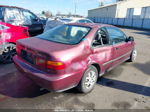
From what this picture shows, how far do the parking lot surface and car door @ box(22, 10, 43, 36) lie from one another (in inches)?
122

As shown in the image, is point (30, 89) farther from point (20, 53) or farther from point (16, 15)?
point (16, 15)

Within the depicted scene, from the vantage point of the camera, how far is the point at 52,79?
216 centimetres

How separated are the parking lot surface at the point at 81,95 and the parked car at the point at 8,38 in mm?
764

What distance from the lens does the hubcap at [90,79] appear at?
9.22 ft

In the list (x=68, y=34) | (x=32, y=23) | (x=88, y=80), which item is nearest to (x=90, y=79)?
(x=88, y=80)

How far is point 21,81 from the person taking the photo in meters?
3.31

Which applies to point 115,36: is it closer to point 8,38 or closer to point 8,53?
point 8,38

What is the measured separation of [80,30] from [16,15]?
374 centimetres

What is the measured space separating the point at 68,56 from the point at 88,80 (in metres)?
0.92

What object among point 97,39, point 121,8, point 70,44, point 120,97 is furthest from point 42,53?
point 121,8

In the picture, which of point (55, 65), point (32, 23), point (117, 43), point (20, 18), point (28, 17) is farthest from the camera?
point (32, 23)

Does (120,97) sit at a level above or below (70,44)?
below

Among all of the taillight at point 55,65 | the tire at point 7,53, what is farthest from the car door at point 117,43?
the tire at point 7,53

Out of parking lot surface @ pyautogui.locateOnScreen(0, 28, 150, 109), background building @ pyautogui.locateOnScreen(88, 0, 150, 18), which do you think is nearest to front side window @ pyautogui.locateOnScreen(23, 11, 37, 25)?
parking lot surface @ pyautogui.locateOnScreen(0, 28, 150, 109)
